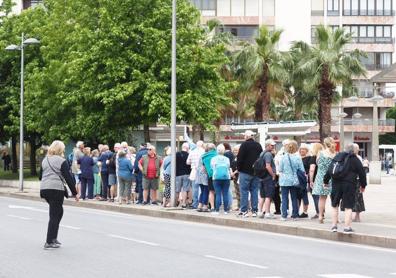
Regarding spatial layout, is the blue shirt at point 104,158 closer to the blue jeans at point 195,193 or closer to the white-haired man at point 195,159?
the blue jeans at point 195,193

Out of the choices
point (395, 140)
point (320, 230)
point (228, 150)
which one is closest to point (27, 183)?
point (228, 150)

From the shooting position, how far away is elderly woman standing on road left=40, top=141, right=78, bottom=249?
15.8 metres

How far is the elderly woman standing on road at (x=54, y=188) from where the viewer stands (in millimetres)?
15797

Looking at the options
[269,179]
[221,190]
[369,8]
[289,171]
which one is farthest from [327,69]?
[369,8]

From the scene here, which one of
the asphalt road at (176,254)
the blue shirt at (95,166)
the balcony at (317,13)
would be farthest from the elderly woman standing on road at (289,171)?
the balcony at (317,13)

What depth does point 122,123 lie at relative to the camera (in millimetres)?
45406

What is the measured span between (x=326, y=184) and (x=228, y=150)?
7.80m

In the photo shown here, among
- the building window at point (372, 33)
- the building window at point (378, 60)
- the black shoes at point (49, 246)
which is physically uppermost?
the building window at point (372, 33)

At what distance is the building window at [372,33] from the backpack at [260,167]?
7302 centimetres

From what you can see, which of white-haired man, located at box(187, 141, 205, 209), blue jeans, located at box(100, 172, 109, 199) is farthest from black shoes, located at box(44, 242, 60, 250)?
blue jeans, located at box(100, 172, 109, 199)

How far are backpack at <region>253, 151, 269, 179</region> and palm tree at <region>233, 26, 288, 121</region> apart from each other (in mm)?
28327

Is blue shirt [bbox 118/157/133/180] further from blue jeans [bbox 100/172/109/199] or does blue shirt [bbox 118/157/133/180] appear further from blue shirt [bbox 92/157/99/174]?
blue shirt [bbox 92/157/99/174]

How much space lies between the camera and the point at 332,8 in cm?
9169

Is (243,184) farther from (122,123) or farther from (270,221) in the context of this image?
(122,123)
